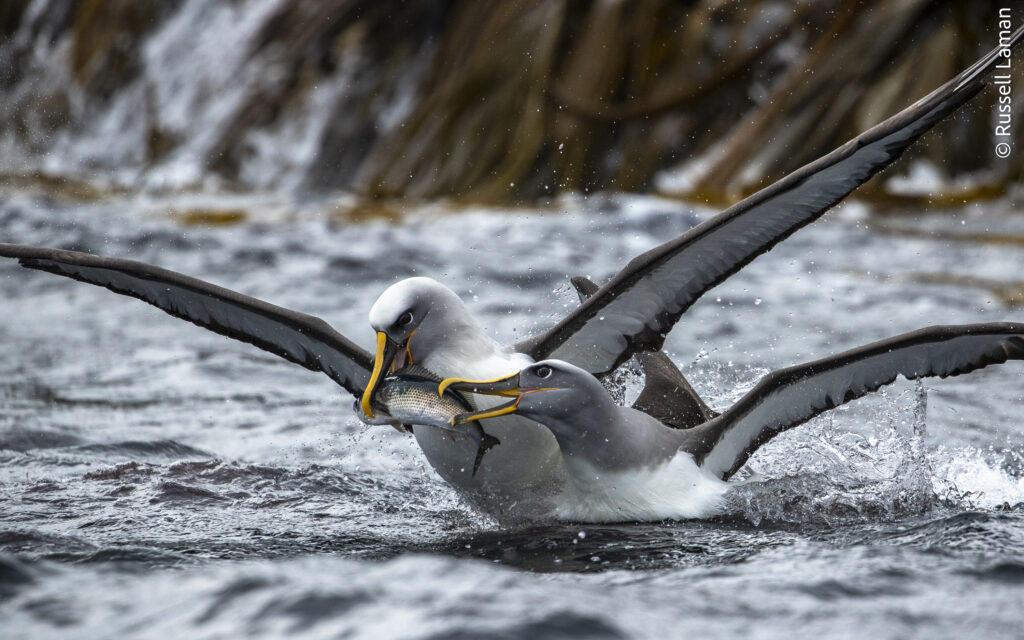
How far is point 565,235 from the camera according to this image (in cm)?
1318

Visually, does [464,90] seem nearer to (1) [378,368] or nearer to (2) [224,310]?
(2) [224,310]

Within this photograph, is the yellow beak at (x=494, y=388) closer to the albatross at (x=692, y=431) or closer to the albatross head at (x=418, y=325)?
the albatross at (x=692, y=431)

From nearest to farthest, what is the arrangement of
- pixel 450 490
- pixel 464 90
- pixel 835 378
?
pixel 835 378, pixel 450 490, pixel 464 90

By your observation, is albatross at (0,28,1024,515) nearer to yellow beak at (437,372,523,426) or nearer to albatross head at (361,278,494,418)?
albatross head at (361,278,494,418)

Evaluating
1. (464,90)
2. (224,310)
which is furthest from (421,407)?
(464,90)

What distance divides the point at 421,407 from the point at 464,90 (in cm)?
1135

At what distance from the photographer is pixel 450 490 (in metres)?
6.20

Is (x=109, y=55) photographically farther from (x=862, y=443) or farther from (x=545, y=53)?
(x=862, y=443)

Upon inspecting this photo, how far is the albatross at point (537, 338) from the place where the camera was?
525 cm

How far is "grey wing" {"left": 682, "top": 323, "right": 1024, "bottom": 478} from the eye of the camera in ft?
16.9

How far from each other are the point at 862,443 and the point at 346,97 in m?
12.0

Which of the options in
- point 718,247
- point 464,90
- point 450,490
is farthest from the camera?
point 464,90

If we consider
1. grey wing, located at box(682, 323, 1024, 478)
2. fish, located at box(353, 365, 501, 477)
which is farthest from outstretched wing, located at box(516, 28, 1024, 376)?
fish, located at box(353, 365, 501, 477)

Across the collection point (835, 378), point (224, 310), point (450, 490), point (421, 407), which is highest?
point (224, 310)
